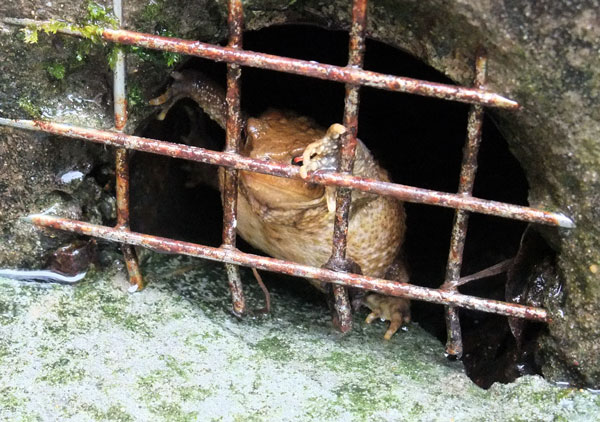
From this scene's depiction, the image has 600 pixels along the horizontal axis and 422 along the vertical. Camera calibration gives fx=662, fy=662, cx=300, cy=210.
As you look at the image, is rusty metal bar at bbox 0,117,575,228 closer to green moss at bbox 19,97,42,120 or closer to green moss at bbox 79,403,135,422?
green moss at bbox 19,97,42,120

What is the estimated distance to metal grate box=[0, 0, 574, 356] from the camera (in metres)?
1.38

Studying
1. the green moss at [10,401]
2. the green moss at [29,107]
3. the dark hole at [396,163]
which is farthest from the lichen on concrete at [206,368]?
the green moss at [29,107]

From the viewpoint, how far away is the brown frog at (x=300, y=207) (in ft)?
6.01

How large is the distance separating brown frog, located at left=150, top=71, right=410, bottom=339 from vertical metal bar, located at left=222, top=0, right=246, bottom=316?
0.18m

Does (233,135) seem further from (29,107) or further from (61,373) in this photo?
(61,373)

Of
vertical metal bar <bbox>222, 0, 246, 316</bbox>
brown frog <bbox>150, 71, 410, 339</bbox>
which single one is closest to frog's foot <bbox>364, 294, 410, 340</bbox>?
brown frog <bbox>150, 71, 410, 339</bbox>

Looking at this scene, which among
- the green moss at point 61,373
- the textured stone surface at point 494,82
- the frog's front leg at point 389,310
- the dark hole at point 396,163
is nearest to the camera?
the textured stone surface at point 494,82

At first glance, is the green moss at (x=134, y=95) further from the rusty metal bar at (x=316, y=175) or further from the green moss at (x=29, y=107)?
the green moss at (x=29, y=107)

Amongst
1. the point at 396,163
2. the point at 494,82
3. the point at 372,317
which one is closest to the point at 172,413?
the point at 372,317

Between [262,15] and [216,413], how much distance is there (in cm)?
89

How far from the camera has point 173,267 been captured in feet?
6.03

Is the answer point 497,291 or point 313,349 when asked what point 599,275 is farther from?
point 497,291

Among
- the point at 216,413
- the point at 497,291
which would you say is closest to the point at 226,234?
the point at 216,413

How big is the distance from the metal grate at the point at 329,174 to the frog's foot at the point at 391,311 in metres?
0.17
